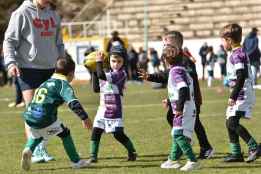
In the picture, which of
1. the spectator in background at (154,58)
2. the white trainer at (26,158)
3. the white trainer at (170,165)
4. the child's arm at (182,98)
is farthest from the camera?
the spectator in background at (154,58)

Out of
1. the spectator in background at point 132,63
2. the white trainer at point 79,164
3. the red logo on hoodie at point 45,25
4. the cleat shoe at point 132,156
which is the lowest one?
the spectator in background at point 132,63

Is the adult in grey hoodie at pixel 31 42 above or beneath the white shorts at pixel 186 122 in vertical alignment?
above

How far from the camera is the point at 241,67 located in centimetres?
1003

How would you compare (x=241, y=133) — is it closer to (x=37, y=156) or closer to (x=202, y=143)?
(x=202, y=143)

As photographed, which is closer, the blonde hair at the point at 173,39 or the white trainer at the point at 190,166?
the white trainer at the point at 190,166

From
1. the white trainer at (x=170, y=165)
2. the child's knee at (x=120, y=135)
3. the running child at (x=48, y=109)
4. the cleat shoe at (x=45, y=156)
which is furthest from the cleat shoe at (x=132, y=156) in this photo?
the cleat shoe at (x=45, y=156)

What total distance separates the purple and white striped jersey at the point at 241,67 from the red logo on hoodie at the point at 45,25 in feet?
7.97

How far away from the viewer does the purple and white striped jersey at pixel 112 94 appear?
10.5 meters

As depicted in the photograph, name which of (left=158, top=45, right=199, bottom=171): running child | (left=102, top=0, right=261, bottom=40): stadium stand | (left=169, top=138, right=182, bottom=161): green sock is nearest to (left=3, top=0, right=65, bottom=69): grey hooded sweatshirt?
(left=158, top=45, right=199, bottom=171): running child

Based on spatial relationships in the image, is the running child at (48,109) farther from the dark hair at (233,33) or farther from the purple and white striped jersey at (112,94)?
the dark hair at (233,33)

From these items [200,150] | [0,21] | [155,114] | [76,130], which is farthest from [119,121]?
[0,21]

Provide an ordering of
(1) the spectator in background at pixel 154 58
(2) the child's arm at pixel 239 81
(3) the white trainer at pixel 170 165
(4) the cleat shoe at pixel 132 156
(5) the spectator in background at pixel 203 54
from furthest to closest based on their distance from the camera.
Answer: (1) the spectator in background at pixel 154 58, (5) the spectator in background at pixel 203 54, (4) the cleat shoe at pixel 132 156, (2) the child's arm at pixel 239 81, (3) the white trainer at pixel 170 165

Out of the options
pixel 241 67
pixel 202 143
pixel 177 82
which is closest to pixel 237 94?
pixel 241 67

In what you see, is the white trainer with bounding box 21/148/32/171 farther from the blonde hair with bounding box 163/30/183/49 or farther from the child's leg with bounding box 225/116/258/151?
the child's leg with bounding box 225/116/258/151
